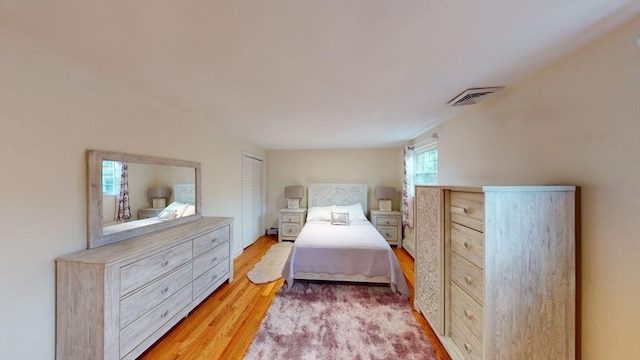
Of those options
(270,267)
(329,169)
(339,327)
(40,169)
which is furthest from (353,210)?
(40,169)

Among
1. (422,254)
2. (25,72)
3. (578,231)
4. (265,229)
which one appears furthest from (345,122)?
(265,229)

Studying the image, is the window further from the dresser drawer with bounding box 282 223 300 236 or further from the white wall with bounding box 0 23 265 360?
the dresser drawer with bounding box 282 223 300 236

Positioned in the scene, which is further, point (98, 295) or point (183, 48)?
point (98, 295)

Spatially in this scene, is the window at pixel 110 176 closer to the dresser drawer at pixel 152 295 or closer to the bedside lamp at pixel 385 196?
the dresser drawer at pixel 152 295

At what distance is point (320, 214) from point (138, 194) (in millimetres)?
2902

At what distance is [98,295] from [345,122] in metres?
2.61

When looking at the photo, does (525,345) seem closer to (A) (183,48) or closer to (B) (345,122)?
(B) (345,122)

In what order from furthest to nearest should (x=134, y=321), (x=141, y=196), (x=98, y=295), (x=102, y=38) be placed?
(x=141, y=196) < (x=134, y=321) < (x=98, y=295) < (x=102, y=38)

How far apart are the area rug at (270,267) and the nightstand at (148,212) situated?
141cm

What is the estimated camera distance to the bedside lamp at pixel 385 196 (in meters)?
4.53

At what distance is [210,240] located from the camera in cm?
246

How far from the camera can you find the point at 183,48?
121 centimetres

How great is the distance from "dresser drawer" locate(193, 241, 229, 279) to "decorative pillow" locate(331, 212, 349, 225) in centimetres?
190

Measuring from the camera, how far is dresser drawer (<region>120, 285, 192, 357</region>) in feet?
4.92
